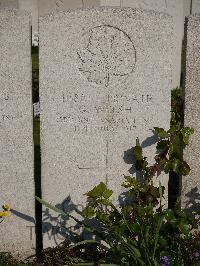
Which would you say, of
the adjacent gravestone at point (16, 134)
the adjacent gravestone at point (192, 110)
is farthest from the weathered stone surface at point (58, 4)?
the adjacent gravestone at point (192, 110)

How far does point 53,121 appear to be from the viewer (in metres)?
3.08

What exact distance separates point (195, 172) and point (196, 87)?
648 millimetres

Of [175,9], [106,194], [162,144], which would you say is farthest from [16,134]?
[175,9]

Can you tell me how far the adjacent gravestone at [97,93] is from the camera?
2.94 metres

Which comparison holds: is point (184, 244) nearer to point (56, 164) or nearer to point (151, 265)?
point (151, 265)

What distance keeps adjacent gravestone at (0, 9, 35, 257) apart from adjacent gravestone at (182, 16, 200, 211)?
3.64 ft

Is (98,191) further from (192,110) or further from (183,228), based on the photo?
(192,110)

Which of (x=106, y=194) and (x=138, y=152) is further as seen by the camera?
(x=138, y=152)

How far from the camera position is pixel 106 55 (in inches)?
118

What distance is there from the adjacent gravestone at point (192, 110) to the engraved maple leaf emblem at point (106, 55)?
406 mm

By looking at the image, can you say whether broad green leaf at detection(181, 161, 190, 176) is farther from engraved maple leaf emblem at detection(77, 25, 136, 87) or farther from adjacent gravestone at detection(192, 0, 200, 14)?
adjacent gravestone at detection(192, 0, 200, 14)

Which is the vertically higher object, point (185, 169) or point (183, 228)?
point (185, 169)

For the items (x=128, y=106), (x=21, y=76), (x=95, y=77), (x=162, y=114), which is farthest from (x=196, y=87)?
(x=21, y=76)

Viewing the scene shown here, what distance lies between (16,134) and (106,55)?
845mm
